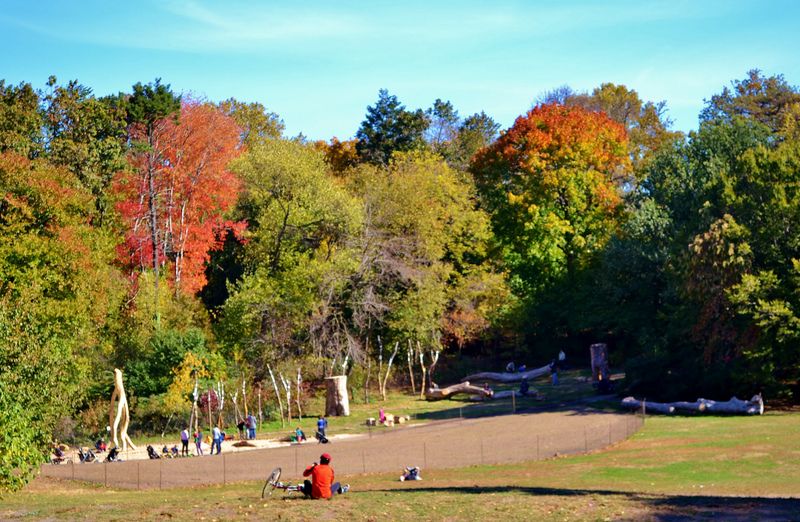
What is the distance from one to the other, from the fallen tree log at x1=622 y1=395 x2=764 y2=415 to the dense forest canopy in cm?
154

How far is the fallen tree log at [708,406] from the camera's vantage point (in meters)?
46.6

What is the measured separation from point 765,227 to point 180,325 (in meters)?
36.1

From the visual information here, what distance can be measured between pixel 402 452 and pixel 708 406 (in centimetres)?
1673

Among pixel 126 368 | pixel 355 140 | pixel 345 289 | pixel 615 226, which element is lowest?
pixel 126 368

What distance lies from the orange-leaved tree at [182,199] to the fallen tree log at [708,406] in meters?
32.3

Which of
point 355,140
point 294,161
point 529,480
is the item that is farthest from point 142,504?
point 355,140

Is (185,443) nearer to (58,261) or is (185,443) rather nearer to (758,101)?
(58,261)

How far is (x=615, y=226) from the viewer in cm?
7600

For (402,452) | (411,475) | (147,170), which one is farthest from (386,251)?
(411,475)

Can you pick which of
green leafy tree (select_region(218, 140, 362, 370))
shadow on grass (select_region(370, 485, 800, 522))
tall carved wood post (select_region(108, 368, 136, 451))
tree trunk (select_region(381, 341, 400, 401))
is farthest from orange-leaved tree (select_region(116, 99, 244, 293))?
shadow on grass (select_region(370, 485, 800, 522))

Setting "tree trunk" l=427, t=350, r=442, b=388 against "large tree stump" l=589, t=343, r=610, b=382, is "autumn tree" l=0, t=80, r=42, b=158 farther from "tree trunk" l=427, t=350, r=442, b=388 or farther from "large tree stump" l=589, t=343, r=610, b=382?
"large tree stump" l=589, t=343, r=610, b=382

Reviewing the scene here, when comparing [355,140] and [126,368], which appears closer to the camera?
[126,368]

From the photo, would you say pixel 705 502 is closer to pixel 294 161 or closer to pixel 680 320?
pixel 680 320

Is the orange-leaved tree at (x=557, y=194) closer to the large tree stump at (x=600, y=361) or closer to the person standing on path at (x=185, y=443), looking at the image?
the large tree stump at (x=600, y=361)
